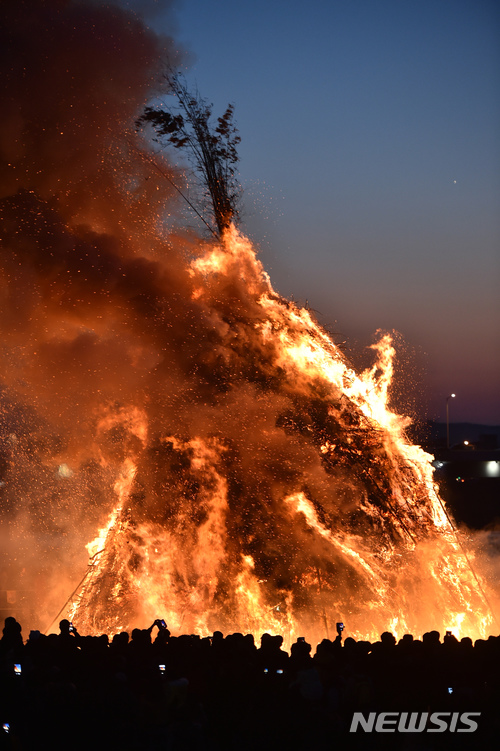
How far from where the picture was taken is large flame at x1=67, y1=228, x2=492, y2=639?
9508mm

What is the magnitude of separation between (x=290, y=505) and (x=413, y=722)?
5.16 m

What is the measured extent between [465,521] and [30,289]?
54.8 feet

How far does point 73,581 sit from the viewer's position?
13.0 m

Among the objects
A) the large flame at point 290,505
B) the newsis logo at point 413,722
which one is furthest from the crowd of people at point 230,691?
the large flame at point 290,505

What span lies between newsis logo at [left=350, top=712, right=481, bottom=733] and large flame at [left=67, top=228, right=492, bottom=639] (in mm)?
4740

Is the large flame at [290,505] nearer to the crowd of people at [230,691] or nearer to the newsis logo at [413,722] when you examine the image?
the crowd of people at [230,691]

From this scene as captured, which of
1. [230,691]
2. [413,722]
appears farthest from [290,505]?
[413,722]

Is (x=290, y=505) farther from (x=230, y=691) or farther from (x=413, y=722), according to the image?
(x=413, y=722)

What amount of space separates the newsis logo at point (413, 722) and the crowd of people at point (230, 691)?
5 cm

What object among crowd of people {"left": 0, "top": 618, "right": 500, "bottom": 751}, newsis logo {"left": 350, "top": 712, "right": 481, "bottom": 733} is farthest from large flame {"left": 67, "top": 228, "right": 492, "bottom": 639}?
newsis logo {"left": 350, "top": 712, "right": 481, "bottom": 733}

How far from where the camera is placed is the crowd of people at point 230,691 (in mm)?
4309

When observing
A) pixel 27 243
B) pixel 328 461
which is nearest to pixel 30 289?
pixel 27 243

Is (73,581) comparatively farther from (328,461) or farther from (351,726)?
(351,726)

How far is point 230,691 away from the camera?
5.21 meters
